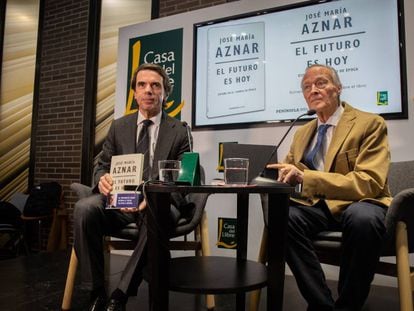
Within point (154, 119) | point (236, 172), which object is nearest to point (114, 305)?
point (236, 172)

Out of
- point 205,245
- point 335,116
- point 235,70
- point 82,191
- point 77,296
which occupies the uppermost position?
point 235,70

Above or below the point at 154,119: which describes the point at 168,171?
below

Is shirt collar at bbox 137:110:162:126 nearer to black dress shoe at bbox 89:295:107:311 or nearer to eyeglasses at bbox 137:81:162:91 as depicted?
eyeglasses at bbox 137:81:162:91

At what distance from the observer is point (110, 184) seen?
1586mm

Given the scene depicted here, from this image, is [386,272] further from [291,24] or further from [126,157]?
[291,24]

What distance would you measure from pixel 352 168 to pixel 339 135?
167 millimetres

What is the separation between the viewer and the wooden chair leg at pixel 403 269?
1.22 metres

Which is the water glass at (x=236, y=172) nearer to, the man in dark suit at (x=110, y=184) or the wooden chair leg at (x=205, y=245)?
the man in dark suit at (x=110, y=184)

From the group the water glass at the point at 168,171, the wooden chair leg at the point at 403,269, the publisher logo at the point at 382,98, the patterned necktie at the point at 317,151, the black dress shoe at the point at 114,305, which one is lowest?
the black dress shoe at the point at 114,305

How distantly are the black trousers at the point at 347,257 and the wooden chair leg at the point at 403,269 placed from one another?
0.20 feet

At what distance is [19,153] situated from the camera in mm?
4531

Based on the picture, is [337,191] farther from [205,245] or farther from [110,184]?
[110,184]

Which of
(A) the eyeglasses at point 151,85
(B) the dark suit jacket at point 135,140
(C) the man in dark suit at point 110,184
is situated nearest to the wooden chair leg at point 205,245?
(C) the man in dark suit at point 110,184

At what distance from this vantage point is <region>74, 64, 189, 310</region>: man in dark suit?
1516 millimetres
